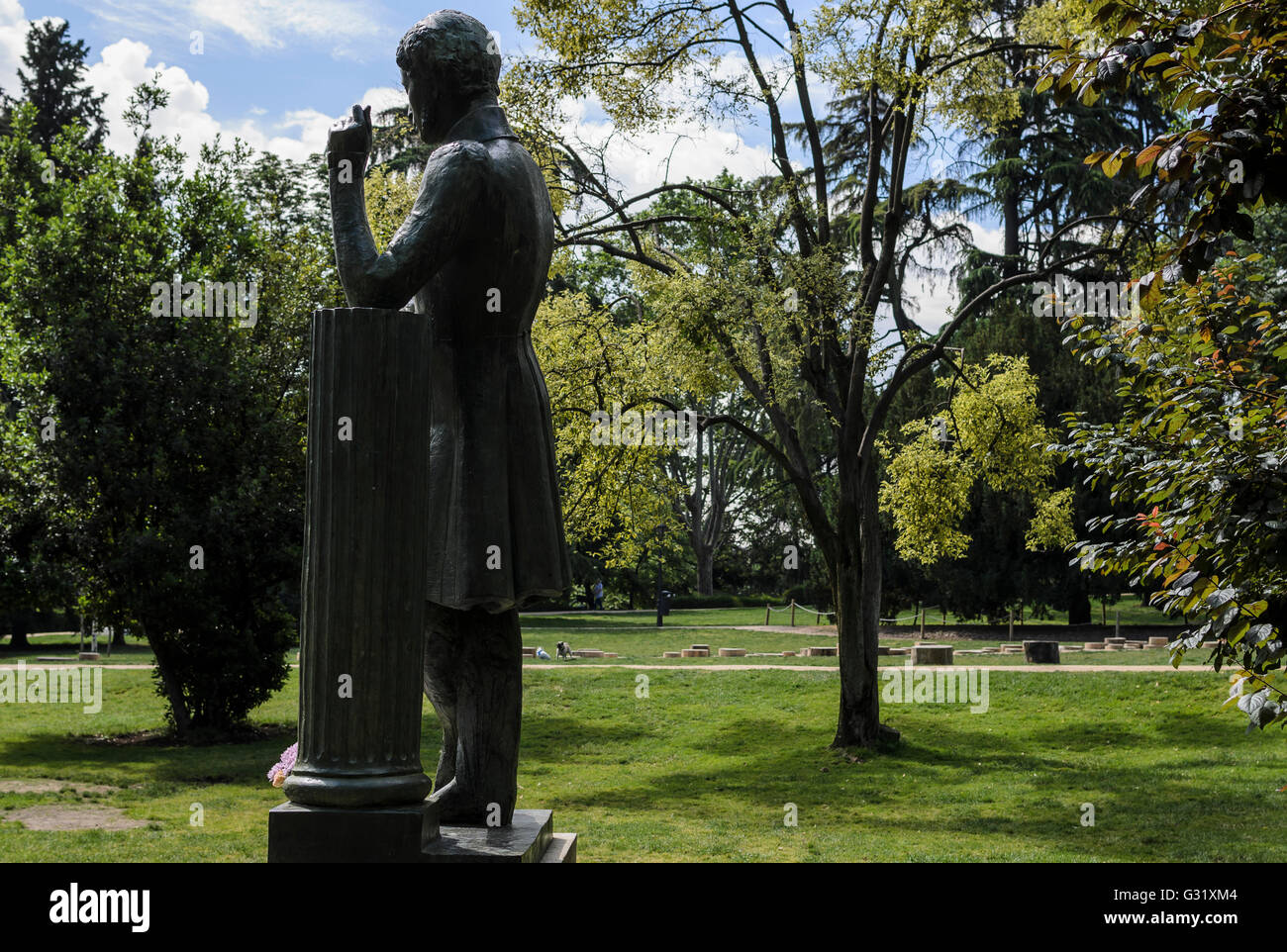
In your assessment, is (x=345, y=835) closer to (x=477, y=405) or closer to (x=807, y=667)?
(x=477, y=405)

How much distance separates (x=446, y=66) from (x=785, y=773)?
12.4 metres

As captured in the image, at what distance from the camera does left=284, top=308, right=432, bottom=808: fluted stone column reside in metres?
3.48

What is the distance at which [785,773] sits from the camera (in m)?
15.2

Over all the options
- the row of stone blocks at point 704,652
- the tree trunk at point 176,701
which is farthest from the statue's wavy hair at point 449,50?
the row of stone blocks at point 704,652

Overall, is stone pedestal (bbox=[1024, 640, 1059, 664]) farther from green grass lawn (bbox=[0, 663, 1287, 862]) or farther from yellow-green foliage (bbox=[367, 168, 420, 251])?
yellow-green foliage (bbox=[367, 168, 420, 251])

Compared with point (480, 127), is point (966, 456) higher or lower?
lower

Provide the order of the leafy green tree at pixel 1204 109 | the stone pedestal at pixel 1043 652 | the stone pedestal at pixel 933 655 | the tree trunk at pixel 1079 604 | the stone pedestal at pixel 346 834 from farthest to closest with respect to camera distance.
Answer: the tree trunk at pixel 1079 604, the stone pedestal at pixel 933 655, the stone pedestal at pixel 1043 652, the leafy green tree at pixel 1204 109, the stone pedestal at pixel 346 834

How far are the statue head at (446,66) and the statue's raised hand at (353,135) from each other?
0.34 meters

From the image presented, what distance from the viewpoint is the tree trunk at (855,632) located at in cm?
1588

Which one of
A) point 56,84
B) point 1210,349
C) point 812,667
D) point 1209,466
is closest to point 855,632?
point 812,667

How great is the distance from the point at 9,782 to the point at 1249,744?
15.4 m

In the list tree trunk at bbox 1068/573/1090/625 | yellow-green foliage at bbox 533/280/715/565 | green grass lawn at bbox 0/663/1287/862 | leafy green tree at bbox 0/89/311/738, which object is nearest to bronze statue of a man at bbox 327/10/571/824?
green grass lawn at bbox 0/663/1287/862

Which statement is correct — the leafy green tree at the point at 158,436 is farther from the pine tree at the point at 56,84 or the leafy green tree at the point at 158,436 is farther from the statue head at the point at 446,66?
the pine tree at the point at 56,84

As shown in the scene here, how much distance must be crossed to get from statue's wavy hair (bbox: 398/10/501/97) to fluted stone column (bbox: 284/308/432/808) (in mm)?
1117
